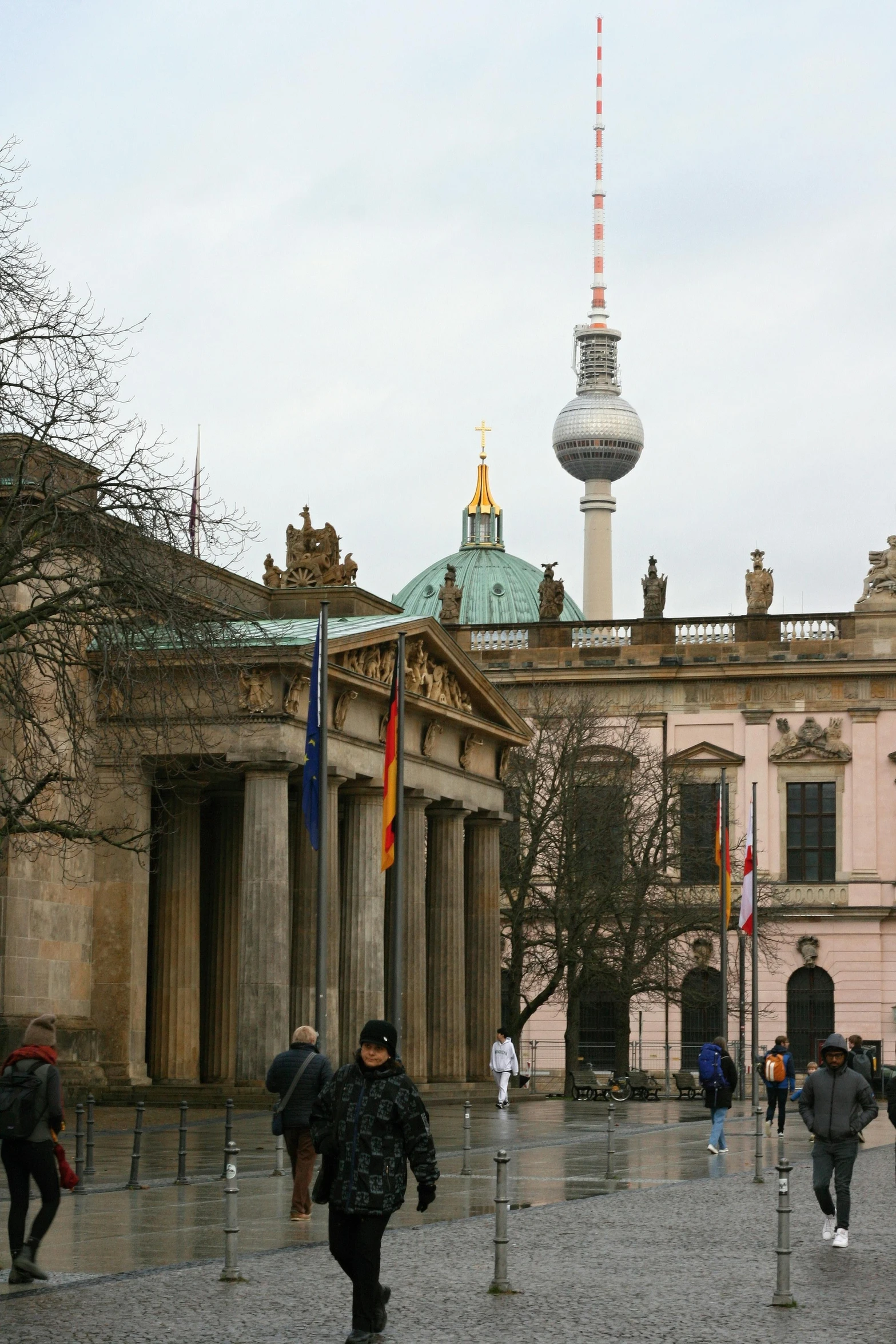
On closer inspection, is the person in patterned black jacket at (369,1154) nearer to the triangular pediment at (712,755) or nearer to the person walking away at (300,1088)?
the person walking away at (300,1088)

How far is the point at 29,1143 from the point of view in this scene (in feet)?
53.9

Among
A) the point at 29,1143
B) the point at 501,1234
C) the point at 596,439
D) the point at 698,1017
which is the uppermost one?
the point at 596,439

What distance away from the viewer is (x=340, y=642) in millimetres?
43531

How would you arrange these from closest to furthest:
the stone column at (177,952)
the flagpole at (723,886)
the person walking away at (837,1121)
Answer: the person walking away at (837,1121) < the stone column at (177,952) < the flagpole at (723,886)

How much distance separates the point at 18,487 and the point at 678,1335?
633 inches

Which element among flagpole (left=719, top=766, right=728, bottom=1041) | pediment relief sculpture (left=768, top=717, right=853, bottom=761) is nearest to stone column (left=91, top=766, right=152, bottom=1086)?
flagpole (left=719, top=766, right=728, bottom=1041)

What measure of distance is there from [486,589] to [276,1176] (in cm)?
10627

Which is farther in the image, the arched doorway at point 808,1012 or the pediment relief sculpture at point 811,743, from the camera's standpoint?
the pediment relief sculpture at point 811,743

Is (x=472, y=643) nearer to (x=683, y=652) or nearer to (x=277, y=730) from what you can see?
(x=683, y=652)

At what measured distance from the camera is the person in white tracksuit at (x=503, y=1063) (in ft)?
156

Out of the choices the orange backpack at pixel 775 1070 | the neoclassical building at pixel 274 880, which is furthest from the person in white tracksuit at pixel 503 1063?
the orange backpack at pixel 775 1070

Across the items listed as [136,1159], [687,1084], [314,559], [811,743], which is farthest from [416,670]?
[811,743]

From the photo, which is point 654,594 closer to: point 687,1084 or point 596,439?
point 687,1084

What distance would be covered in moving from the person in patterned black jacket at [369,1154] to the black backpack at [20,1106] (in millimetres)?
3689
